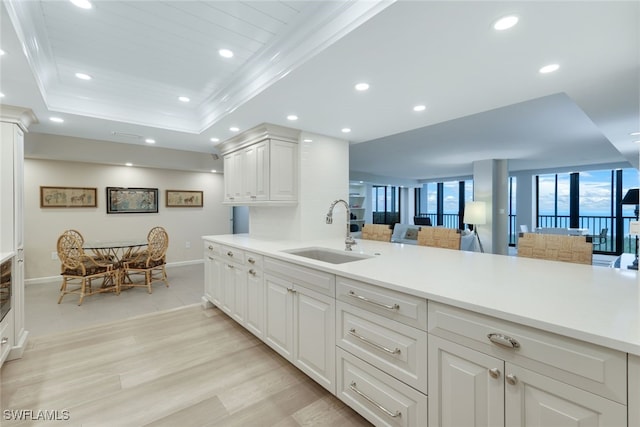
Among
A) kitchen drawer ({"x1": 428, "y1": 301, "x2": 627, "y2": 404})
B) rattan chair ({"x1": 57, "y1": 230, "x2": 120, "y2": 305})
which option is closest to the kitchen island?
kitchen drawer ({"x1": 428, "y1": 301, "x2": 627, "y2": 404})

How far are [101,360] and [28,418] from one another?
0.66 m

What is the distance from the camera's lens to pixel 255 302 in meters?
2.63

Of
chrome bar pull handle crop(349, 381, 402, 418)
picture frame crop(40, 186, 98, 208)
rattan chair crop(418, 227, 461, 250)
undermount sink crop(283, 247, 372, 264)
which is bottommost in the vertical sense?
chrome bar pull handle crop(349, 381, 402, 418)

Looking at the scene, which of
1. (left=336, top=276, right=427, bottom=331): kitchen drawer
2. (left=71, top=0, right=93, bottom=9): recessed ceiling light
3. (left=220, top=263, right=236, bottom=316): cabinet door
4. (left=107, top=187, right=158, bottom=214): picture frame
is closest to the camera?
(left=336, top=276, right=427, bottom=331): kitchen drawer

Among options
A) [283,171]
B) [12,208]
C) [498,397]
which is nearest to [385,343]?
[498,397]

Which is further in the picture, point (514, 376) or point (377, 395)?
point (377, 395)

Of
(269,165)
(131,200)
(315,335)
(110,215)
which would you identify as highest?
(269,165)

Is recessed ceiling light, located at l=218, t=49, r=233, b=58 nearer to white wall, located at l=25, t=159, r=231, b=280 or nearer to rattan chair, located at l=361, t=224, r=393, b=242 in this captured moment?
rattan chair, located at l=361, t=224, r=393, b=242

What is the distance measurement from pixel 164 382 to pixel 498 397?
2.21 metres

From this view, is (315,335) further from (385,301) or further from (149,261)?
(149,261)

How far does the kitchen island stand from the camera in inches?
36.4

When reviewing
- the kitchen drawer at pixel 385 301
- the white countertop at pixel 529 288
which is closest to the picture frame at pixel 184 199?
the white countertop at pixel 529 288

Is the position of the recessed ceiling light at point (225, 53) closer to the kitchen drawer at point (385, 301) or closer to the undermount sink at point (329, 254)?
the undermount sink at point (329, 254)

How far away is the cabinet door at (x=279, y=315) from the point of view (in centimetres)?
220
